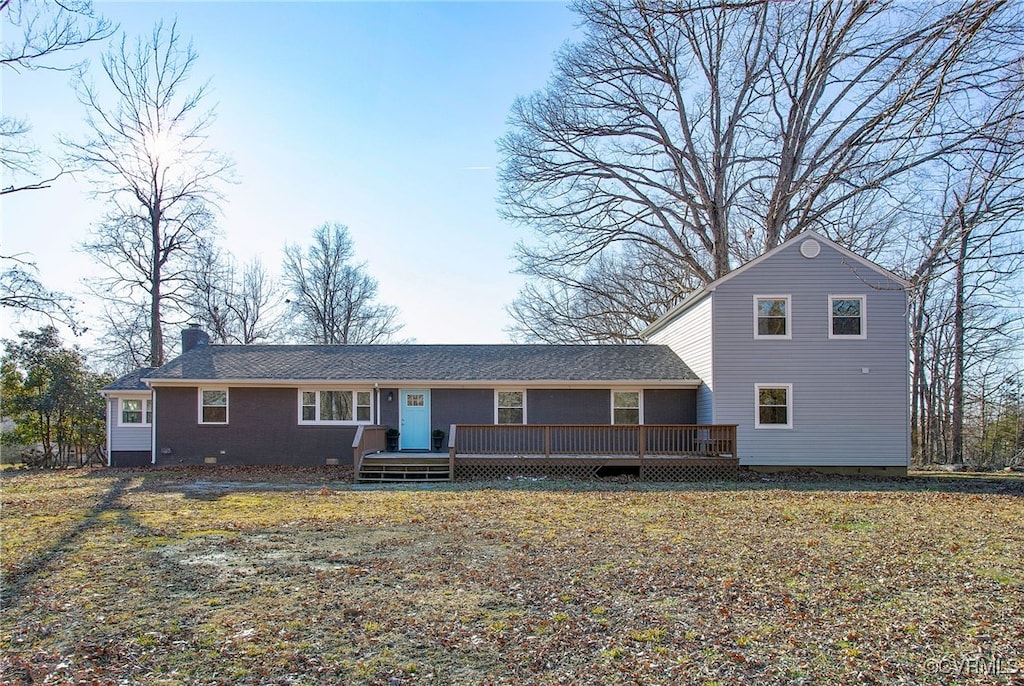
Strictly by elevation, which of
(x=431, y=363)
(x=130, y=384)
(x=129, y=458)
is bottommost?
(x=129, y=458)

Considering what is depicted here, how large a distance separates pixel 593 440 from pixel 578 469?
1827mm

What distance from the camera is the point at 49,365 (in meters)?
20.9

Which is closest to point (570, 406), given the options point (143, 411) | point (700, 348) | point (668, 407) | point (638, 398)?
point (638, 398)

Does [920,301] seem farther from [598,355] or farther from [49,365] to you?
[49,365]

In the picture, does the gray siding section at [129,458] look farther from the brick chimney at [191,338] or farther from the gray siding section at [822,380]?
the gray siding section at [822,380]

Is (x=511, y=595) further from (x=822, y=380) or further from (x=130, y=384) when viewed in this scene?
(x=130, y=384)

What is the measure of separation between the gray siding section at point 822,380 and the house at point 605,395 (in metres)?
0.03

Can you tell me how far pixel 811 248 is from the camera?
1706cm

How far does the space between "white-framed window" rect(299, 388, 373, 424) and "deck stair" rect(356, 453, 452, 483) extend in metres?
2.57

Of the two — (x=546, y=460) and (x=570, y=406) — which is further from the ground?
(x=570, y=406)

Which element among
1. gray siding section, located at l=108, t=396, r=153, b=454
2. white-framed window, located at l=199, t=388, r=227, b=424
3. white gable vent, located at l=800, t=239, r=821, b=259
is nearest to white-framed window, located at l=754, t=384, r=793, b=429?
white gable vent, located at l=800, t=239, r=821, b=259

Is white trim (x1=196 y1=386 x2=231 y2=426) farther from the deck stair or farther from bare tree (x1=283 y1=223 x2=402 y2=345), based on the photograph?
bare tree (x1=283 y1=223 x2=402 y2=345)

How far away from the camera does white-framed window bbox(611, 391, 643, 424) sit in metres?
18.5

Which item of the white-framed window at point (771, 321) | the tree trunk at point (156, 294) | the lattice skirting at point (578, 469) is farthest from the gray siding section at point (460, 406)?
the tree trunk at point (156, 294)
